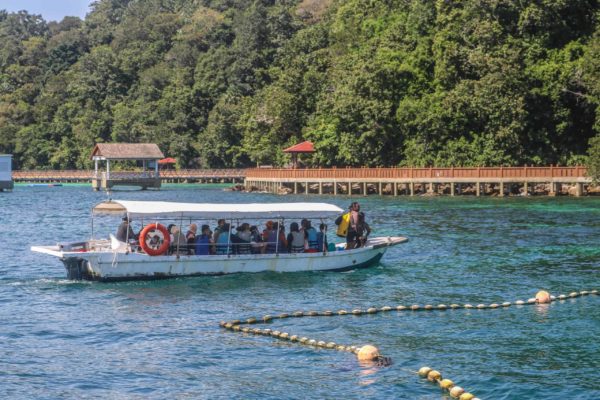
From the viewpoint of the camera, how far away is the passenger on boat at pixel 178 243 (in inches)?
1284

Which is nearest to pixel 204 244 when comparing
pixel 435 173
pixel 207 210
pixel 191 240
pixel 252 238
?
pixel 191 240

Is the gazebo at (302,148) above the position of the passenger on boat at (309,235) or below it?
above

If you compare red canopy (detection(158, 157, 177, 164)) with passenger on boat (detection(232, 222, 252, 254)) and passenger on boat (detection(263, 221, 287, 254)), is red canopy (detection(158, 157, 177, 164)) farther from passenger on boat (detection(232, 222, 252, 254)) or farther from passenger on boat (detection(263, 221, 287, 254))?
passenger on boat (detection(232, 222, 252, 254))

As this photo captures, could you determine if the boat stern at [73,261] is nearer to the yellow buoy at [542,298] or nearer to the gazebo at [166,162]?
the yellow buoy at [542,298]

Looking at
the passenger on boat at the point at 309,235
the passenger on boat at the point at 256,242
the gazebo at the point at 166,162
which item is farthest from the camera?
the gazebo at the point at 166,162

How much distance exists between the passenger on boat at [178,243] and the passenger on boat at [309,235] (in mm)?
4352

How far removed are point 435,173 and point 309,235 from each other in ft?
162

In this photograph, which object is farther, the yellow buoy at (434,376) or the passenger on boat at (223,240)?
the passenger on boat at (223,240)

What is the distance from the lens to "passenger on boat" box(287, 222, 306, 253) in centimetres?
3444

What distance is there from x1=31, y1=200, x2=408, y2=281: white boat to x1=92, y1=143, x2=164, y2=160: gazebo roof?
89121 mm

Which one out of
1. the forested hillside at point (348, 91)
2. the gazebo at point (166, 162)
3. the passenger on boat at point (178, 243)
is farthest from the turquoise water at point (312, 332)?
the gazebo at point (166, 162)

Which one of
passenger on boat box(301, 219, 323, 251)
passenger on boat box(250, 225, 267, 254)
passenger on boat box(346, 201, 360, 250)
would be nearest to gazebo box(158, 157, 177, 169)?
passenger on boat box(346, 201, 360, 250)

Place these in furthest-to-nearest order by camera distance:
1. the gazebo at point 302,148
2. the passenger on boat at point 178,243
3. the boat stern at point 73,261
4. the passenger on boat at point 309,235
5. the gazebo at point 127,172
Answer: the gazebo at point 127,172 → the gazebo at point 302,148 → the passenger on boat at point 309,235 → the passenger on boat at point 178,243 → the boat stern at point 73,261

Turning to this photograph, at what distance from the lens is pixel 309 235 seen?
3481 cm
